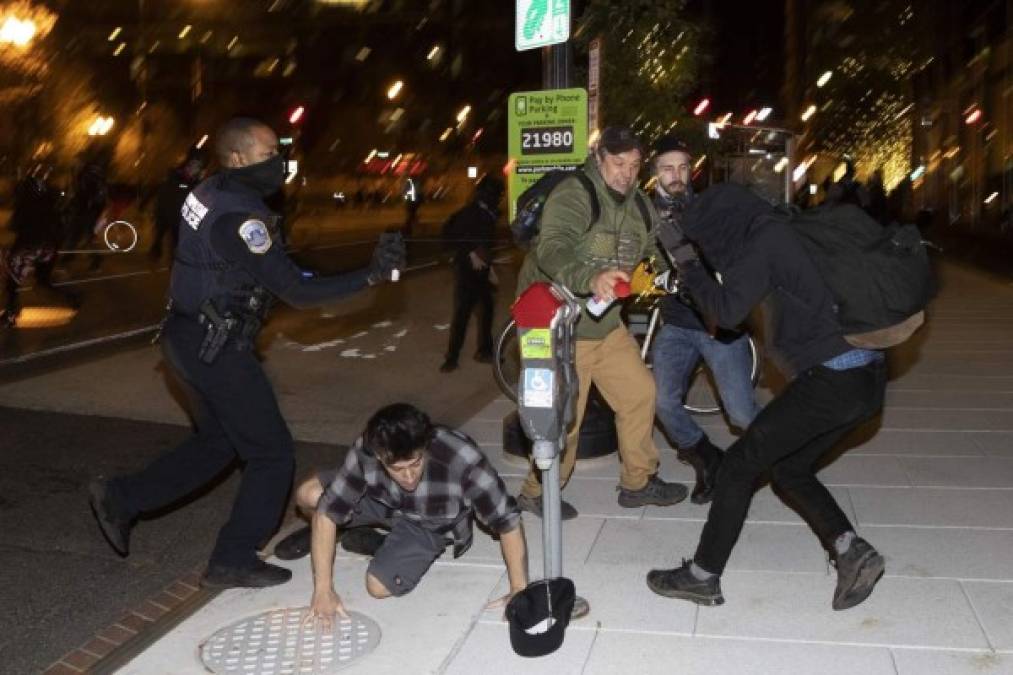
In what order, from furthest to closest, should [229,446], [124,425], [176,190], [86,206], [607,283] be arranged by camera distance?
[86,206] → [176,190] → [124,425] → [229,446] → [607,283]

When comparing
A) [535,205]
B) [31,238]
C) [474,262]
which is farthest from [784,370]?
[31,238]

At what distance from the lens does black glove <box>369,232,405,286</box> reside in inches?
168

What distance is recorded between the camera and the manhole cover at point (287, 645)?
4.10 m

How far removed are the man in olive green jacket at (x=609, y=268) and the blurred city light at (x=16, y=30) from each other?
28183mm

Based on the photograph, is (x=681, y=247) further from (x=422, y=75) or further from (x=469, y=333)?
(x=422, y=75)

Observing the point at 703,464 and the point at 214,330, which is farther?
the point at 703,464

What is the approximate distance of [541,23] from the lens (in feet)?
24.1

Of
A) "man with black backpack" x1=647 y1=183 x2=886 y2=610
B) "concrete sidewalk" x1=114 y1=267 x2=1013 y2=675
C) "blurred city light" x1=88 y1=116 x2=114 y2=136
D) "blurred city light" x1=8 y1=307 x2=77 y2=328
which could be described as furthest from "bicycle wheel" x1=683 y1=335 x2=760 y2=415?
"blurred city light" x1=88 y1=116 x2=114 y2=136

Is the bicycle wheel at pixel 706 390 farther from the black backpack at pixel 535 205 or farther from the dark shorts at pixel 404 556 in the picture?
the dark shorts at pixel 404 556

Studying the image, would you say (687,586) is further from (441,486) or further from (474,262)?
(474,262)

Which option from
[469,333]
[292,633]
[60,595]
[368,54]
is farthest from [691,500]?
[368,54]

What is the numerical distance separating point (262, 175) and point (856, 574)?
9.16 ft

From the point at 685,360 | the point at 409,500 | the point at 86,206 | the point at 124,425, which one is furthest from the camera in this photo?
the point at 86,206

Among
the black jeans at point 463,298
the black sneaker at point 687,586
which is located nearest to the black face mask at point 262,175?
the black sneaker at point 687,586
